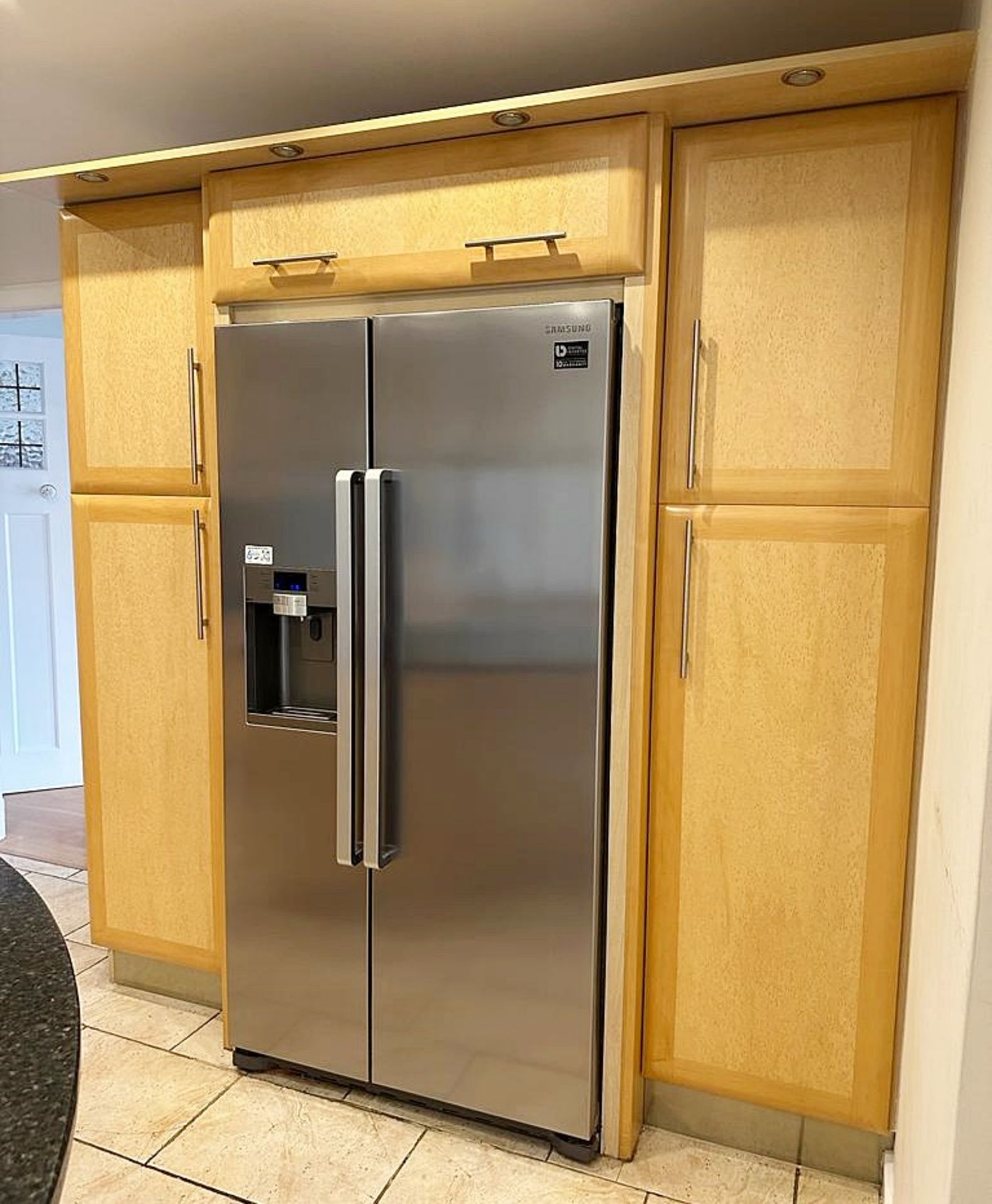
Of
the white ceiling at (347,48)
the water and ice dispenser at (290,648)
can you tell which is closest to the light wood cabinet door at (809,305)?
the white ceiling at (347,48)

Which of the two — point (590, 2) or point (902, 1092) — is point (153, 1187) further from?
point (590, 2)

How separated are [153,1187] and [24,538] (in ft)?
10.5

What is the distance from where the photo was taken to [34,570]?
437cm

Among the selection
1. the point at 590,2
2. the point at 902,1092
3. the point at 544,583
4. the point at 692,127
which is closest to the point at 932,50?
the point at 692,127

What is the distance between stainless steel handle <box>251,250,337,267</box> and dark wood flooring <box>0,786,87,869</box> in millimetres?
2427

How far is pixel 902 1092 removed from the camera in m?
1.69

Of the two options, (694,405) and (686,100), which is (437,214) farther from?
(694,405)

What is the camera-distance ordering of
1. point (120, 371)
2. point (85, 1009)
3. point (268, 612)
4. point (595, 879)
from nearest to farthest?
point (595, 879) → point (268, 612) → point (120, 371) → point (85, 1009)

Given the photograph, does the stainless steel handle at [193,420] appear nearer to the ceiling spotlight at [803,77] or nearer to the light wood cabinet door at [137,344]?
the light wood cabinet door at [137,344]

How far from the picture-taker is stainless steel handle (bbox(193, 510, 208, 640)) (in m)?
2.35

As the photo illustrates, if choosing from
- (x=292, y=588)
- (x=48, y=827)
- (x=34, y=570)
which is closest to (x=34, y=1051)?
(x=292, y=588)

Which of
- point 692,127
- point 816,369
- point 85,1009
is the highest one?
point 692,127

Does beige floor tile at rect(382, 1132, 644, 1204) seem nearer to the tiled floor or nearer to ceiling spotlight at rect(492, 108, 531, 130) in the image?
the tiled floor

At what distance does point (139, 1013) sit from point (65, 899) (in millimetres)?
953
